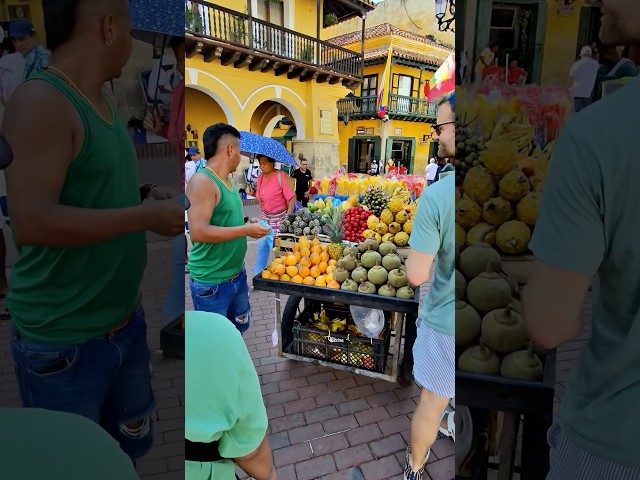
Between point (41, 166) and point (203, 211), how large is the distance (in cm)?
169

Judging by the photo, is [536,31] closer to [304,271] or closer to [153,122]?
[153,122]

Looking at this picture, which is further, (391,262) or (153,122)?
(391,262)

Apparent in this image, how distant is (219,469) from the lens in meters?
1.12

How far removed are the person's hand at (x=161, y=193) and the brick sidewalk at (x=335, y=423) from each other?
1871 mm

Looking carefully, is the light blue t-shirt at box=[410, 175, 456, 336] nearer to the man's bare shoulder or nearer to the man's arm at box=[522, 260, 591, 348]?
the man's arm at box=[522, 260, 591, 348]

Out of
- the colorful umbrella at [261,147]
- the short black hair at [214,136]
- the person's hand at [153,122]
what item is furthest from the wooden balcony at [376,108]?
the person's hand at [153,122]

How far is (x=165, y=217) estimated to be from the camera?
761 mm

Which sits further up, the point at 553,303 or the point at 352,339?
the point at 553,303

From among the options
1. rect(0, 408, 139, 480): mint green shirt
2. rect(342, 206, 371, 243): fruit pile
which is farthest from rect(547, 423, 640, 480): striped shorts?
rect(342, 206, 371, 243): fruit pile

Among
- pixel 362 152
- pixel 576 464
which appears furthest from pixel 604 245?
pixel 362 152

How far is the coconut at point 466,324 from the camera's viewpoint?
888 mm

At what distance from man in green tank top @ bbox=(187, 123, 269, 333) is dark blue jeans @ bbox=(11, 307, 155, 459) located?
1.55 meters

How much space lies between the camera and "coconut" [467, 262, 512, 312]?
0.85 m

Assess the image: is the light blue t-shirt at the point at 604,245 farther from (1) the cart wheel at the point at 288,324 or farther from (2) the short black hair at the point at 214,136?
(1) the cart wheel at the point at 288,324
